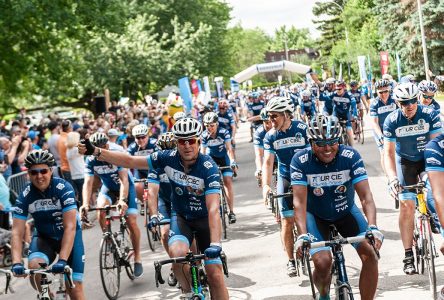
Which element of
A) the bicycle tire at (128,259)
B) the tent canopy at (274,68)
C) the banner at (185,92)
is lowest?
the bicycle tire at (128,259)

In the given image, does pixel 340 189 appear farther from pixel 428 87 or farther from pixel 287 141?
pixel 428 87

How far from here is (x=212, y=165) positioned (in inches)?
277

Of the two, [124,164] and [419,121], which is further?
[419,121]

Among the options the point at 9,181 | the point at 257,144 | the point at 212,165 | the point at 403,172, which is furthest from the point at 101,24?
the point at 212,165

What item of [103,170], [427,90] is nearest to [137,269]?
[103,170]

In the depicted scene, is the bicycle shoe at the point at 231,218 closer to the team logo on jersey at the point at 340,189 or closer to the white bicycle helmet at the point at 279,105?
the white bicycle helmet at the point at 279,105

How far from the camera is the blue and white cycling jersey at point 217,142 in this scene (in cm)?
1525

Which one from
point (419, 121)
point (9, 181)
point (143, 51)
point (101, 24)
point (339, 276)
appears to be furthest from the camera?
point (143, 51)

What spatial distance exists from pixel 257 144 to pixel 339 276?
5456 millimetres

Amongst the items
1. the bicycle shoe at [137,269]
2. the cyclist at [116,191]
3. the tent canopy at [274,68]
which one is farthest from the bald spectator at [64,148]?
the tent canopy at [274,68]

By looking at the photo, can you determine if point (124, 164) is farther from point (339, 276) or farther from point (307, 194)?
point (339, 276)

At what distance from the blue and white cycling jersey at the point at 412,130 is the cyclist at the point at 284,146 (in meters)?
1.20

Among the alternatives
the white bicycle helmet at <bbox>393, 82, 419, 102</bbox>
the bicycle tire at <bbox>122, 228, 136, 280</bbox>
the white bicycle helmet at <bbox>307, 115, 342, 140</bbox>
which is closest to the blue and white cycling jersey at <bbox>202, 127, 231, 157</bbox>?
the bicycle tire at <bbox>122, 228, 136, 280</bbox>

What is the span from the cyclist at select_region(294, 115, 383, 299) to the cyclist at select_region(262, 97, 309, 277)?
2.67 metres
